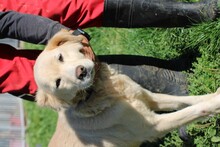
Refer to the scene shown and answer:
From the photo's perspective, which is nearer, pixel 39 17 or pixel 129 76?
pixel 39 17

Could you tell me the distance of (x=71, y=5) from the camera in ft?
14.2

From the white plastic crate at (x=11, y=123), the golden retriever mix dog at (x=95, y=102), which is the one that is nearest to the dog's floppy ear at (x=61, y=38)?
the golden retriever mix dog at (x=95, y=102)

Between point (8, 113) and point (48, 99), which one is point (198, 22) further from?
point (8, 113)

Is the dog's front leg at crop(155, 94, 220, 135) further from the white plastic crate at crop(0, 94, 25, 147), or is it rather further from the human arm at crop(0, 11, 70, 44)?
the white plastic crate at crop(0, 94, 25, 147)

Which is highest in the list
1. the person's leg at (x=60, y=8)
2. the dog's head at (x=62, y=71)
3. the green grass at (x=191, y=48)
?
the person's leg at (x=60, y=8)

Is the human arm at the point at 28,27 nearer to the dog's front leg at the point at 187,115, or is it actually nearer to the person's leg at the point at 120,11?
the person's leg at the point at 120,11

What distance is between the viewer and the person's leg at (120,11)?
432cm

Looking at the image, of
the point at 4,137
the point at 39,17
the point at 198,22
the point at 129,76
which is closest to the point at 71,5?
the point at 39,17

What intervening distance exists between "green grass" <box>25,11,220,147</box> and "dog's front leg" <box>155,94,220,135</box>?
464mm

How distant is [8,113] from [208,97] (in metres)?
5.34

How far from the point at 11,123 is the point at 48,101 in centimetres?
516

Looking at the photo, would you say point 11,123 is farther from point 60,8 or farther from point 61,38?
point 61,38

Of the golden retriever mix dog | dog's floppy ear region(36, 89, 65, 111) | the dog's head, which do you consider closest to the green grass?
the golden retriever mix dog

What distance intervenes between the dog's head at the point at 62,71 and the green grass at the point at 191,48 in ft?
4.29
